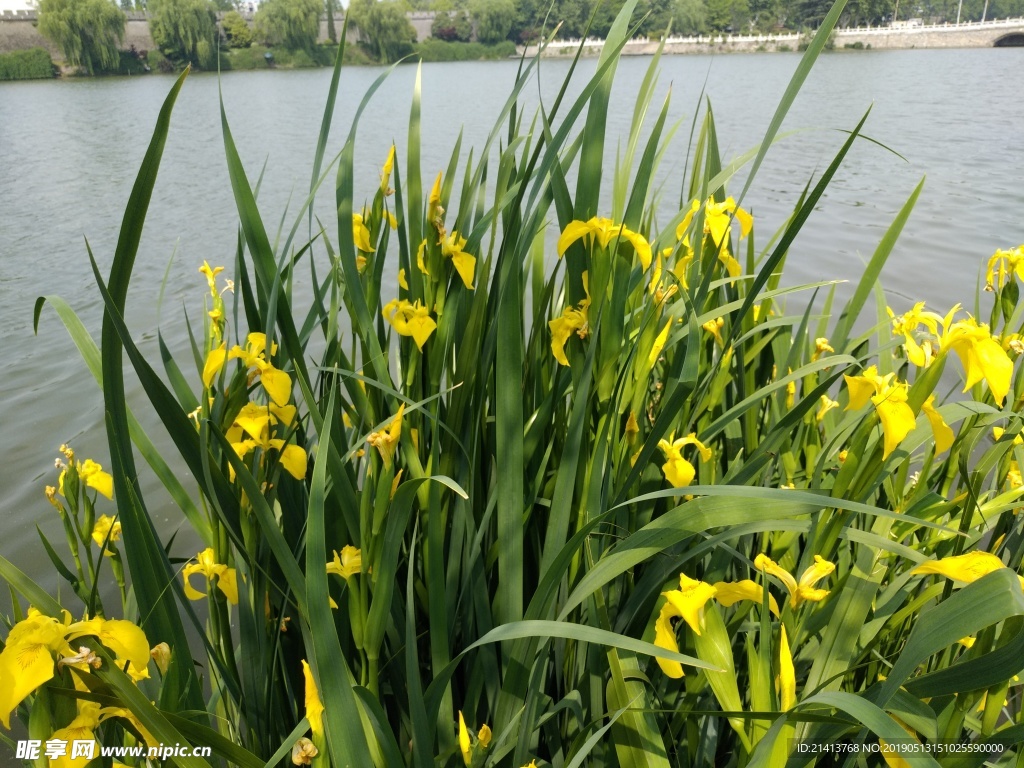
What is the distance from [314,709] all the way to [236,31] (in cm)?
3852

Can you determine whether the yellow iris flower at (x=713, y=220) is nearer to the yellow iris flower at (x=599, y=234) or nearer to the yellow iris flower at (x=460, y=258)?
the yellow iris flower at (x=599, y=234)

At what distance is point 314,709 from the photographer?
69 cm

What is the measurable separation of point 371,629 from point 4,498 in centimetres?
258

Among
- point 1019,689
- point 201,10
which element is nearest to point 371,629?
point 1019,689

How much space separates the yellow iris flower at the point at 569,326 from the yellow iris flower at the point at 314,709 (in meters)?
0.47

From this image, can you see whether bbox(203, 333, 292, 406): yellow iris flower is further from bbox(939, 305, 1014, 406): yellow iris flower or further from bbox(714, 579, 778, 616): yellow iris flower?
bbox(939, 305, 1014, 406): yellow iris flower

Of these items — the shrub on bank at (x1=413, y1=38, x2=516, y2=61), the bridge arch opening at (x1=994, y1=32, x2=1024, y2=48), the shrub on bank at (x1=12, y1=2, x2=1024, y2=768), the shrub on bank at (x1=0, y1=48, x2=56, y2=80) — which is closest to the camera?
the shrub on bank at (x1=12, y1=2, x2=1024, y2=768)

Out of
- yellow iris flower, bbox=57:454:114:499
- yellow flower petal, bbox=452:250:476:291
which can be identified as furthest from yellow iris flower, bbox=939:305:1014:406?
yellow iris flower, bbox=57:454:114:499

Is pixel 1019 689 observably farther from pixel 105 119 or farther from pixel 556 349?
pixel 105 119

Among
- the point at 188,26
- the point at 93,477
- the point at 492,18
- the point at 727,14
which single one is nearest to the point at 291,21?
the point at 188,26

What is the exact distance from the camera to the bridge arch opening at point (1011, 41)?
3776cm

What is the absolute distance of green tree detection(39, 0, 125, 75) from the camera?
79.3 feet

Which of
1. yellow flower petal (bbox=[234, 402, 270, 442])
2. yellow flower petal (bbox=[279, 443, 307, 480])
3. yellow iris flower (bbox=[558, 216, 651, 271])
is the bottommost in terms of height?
yellow flower petal (bbox=[279, 443, 307, 480])

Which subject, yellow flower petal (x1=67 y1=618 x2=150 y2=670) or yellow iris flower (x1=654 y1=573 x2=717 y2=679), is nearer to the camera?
yellow flower petal (x1=67 y1=618 x2=150 y2=670)
